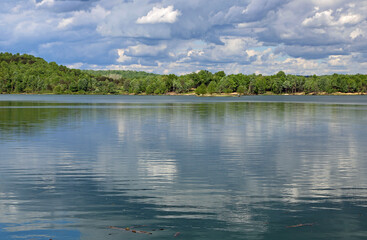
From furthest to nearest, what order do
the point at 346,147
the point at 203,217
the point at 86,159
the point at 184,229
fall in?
the point at 346,147
the point at 86,159
the point at 203,217
the point at 184,229

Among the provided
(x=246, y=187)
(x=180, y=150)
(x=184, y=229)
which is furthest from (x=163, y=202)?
(x=180, y=150)

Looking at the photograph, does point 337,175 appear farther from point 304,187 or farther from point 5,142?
point 5,142

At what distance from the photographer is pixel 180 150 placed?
137 feet

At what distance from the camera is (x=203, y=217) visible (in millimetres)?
18766

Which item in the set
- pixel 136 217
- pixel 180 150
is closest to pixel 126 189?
pixel 136 217

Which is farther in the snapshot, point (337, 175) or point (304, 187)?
point (337, 175)

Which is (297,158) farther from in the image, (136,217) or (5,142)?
(5,142)

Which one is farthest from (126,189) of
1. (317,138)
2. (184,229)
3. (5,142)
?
(317,138)

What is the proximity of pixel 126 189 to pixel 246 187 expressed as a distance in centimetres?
691

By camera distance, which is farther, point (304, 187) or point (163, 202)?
point (304, 187)

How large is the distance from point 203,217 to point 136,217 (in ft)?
9.61

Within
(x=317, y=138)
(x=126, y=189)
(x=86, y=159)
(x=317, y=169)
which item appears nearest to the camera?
(x=126, y=189)

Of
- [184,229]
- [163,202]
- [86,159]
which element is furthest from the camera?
[86,159]

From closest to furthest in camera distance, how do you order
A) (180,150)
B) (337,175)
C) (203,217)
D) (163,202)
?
(203,217), (163,202), (337,175), (180,150)
